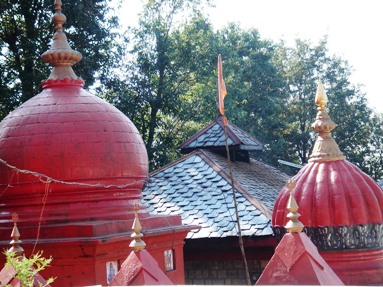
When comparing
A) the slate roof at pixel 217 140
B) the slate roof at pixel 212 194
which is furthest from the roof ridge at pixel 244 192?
the slate roof at pixel 217 140

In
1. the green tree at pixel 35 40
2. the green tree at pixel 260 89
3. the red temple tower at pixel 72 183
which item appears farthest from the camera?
the green tree at pixel 260 89

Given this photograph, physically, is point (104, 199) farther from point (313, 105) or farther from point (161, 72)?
point (313, 105)

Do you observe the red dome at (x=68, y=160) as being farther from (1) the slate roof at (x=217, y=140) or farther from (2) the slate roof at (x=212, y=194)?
(1) the slate roof at (x=217, y=140)

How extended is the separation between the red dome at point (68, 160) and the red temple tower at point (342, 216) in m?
2.27

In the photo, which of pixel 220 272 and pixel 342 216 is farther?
pixel 220 272

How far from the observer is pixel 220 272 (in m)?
13.1

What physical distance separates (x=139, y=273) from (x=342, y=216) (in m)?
2.93

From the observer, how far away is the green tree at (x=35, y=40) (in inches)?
733

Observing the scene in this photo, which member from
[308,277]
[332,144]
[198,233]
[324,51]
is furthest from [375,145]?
[308,277]

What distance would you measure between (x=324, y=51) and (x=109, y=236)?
2521 centimetres

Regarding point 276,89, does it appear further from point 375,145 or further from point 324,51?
point 375,145

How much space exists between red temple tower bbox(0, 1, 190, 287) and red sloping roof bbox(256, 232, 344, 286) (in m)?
2.46

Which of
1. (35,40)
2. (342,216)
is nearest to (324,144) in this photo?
(342,216)

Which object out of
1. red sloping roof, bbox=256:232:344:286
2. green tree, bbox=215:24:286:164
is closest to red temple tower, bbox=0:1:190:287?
red sloping roof, bbox=256:232:344:286
